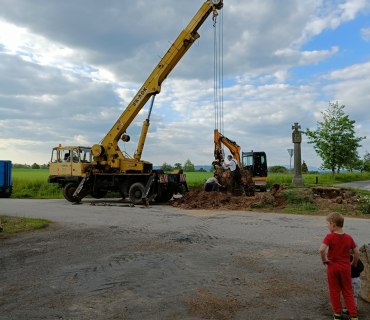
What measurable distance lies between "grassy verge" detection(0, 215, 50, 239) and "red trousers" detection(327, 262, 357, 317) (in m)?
8.19

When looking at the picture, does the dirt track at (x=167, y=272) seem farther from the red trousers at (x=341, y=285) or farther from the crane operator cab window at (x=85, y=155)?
the crane operator cab window at (x=85, y=155)

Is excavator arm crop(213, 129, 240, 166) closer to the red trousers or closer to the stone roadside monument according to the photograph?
the stone roadside monument

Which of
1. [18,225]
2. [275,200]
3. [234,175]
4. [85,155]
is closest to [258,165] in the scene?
[234,175]

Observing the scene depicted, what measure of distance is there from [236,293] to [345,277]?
5.24ft

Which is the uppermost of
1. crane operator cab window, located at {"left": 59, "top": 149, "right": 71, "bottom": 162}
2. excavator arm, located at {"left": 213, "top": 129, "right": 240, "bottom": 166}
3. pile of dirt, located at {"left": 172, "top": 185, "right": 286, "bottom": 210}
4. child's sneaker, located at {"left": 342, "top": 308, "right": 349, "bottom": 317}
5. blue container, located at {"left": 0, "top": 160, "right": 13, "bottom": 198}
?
excavator arm, located at {"left": 213, "top": 129, "right": 240, "bottom": 166}

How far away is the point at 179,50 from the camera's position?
777 inches

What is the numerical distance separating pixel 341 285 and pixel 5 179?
83.2 feet

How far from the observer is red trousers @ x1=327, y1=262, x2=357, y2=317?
15.1 feet

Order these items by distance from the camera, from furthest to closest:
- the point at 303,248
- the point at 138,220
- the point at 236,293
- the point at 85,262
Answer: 1. the point at 138,220
2. the point at 303,248
3. the point at 85,262
4. the point at 236,293

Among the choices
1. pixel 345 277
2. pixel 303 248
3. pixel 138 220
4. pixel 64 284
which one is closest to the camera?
pixel 345 277

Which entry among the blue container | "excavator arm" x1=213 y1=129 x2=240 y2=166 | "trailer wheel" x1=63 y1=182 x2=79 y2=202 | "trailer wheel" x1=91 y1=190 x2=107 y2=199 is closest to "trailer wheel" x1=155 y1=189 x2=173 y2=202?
"trailer wheel" x1=91 y1=190 x2=107 y2=199

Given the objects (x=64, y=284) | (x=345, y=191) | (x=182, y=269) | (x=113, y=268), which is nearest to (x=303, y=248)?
(x=182, y=269)

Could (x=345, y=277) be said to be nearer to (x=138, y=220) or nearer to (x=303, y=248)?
(x=303, y=248)

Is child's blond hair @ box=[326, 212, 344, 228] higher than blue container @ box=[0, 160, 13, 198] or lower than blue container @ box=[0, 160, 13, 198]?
lower
